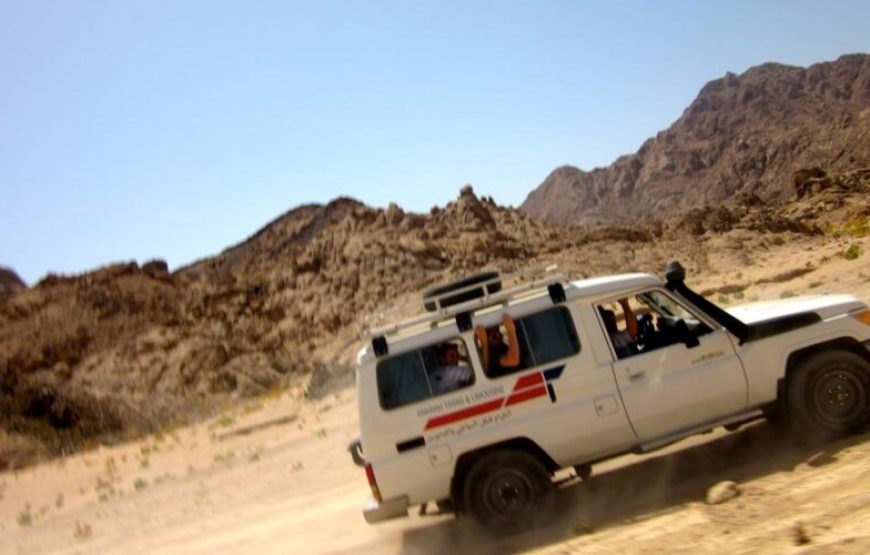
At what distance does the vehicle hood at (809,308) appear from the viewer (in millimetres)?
7664

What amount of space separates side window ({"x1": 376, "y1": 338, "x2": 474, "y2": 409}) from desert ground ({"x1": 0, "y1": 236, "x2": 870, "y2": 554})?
1.47 m

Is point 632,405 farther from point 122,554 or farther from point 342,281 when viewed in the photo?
point 342,281

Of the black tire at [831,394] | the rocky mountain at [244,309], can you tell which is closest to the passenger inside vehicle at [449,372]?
the black tire at [831,394]

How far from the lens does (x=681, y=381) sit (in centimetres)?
755

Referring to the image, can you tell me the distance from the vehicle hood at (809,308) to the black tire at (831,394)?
406 mm

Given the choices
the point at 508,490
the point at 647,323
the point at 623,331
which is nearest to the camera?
the point at 508,490

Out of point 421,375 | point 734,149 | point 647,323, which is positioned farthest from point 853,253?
point 734,149

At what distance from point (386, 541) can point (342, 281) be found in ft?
102

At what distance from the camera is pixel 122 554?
489 inches

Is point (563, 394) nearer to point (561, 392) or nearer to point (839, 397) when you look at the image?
point (561, 392)

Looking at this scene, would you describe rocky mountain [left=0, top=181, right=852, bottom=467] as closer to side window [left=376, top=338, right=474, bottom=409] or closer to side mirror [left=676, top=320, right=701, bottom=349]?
side window [left=376, top=338, right=474, bottom=409]

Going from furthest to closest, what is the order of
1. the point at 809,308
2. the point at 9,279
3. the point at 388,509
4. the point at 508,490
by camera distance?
1. the point at 9,279
2. the point at 809,308
3. the point at 508,490
4. the point at 388,509

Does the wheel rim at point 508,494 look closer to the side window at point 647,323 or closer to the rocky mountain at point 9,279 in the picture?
the side window at point 647,323

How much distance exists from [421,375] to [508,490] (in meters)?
1.31
